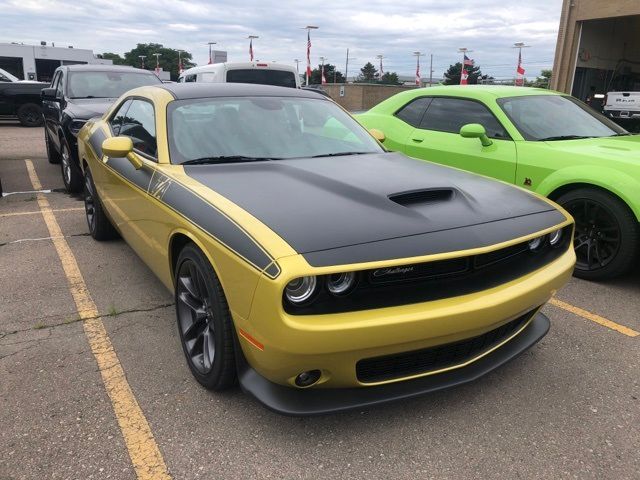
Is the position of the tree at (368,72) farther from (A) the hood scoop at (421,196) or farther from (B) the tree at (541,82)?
(A) the hood scoop at (421,196)

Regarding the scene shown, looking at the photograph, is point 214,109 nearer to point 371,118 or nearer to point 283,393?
point 283,393

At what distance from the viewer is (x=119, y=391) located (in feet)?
8.64

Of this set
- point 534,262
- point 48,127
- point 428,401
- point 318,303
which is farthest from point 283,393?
point 48,127

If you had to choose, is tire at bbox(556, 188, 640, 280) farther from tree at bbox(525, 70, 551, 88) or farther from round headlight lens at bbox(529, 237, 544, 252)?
tree at bbox(525, 70, 551, 88)

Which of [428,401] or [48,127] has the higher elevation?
[48,127]

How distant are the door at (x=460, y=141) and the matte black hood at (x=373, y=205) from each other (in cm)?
179

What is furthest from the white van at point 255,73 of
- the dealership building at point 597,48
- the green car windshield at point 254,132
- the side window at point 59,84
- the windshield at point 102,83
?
the dealership building at point 597,48

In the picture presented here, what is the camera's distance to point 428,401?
2568 mm

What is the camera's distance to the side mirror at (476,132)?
4730mm

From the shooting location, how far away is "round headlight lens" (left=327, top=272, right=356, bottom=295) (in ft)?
6.66

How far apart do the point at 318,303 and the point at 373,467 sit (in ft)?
2.42

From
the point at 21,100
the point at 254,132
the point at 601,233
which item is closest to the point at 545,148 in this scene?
the point at 601,233

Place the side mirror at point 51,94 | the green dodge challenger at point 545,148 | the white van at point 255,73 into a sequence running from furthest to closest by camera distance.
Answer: the white van at point 255,73 < the side mirror at point 51,94 < the green dodge challenger at point 545,148

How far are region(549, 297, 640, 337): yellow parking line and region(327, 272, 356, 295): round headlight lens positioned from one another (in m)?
2.33
